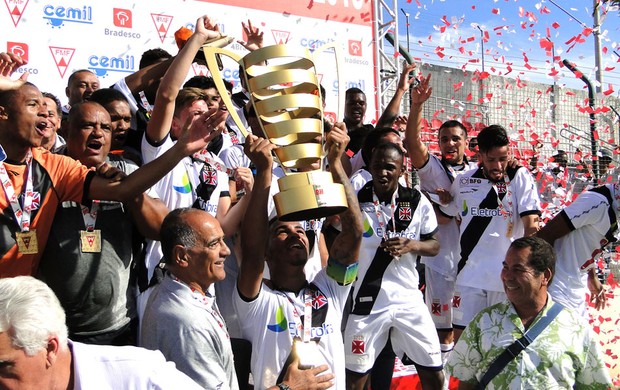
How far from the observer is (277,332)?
12.1 ft

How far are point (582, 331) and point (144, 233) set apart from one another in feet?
7.18

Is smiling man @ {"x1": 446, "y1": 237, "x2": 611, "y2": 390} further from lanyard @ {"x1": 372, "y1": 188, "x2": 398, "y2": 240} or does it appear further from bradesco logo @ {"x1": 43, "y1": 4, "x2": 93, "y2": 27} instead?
bradesco logo @ {"x1": 43, "y1": 4, "x2": 93, "y2": 27}

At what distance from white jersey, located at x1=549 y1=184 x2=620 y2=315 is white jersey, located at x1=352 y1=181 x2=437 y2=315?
0.94m

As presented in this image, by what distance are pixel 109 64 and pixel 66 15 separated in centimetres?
59

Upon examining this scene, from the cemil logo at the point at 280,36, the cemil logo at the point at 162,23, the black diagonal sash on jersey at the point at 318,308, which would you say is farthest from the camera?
the cemil logo at the point at 280,36

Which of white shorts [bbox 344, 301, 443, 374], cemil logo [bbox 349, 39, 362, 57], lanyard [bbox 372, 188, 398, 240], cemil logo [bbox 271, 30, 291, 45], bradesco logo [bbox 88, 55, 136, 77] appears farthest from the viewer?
cemil logo [bbox 349, 39, 362, 57]

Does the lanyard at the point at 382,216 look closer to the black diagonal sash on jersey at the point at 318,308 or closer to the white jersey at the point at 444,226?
the white jersey at the point at 444,226

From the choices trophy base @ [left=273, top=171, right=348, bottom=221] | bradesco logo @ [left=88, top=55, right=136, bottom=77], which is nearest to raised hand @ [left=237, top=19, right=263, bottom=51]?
trophy base @ [left=273, top=171, right=348, bottom=221]

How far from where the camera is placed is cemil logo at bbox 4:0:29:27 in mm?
6613

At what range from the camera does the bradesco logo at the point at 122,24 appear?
7.13 meters

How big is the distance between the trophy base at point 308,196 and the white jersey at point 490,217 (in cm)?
289

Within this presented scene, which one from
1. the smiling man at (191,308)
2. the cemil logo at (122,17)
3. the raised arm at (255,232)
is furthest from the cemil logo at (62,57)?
the smiling man at (191,308)

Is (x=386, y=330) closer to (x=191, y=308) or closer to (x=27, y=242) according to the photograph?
(x=191, y=308)

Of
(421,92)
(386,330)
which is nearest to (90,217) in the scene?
(386,330)
